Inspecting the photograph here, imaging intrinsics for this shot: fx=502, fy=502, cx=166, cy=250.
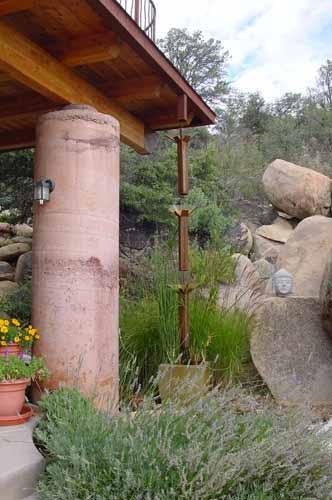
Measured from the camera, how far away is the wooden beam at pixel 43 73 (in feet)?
9.32

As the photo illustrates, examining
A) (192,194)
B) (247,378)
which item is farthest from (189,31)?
(247,378)

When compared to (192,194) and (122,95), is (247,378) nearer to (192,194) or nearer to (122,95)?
(122,95)

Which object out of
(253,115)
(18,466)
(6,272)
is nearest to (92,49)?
(18,466)

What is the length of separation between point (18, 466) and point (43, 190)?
163 centimetres

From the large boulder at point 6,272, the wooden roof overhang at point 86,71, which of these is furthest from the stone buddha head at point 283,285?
the large boulder at point 6,272

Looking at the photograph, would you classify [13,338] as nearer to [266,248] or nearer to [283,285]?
A: [283,285]

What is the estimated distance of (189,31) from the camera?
54.2ft

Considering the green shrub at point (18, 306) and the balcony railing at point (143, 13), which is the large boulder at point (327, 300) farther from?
the green shrub at point (18, 306)

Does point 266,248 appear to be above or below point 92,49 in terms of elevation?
below

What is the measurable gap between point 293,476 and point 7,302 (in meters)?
4.35

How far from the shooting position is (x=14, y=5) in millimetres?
2531

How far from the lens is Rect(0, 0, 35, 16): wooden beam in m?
2.51

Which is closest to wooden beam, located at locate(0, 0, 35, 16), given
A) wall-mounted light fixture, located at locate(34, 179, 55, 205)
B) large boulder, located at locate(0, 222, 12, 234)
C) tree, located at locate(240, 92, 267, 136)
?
wall-mounted light fixture, located at locate(34, 179, 55, 205)

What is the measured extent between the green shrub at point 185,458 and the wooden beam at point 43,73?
6.41ft
